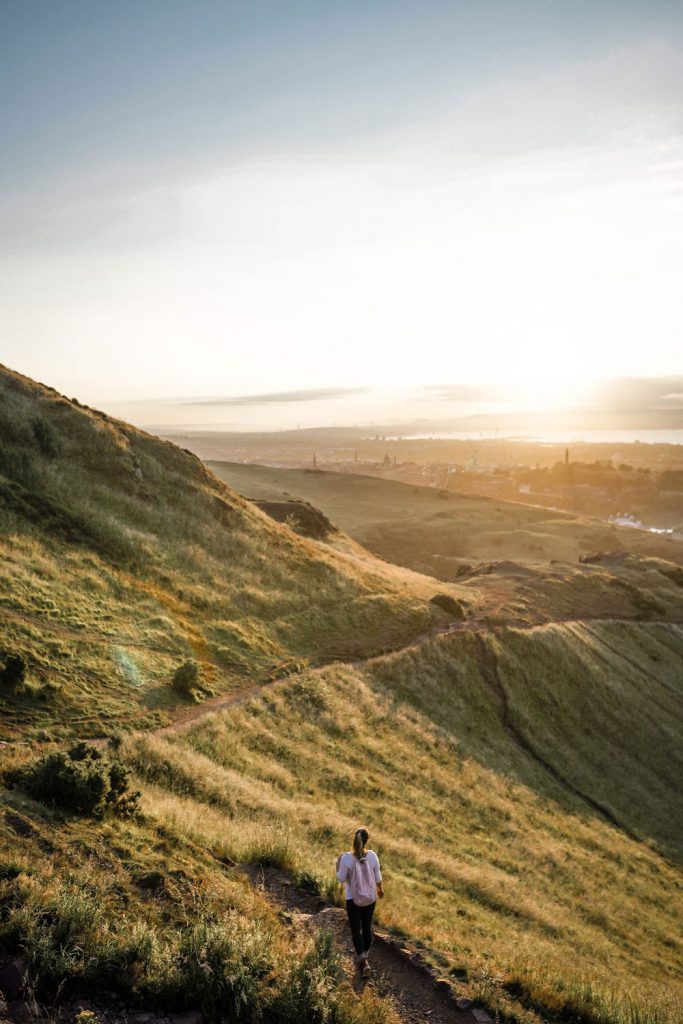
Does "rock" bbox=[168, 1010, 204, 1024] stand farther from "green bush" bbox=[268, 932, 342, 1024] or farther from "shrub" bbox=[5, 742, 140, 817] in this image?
"shrub" bbox=[5, 742, 140, 817]

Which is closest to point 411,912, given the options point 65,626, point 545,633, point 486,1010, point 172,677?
point 486,1010

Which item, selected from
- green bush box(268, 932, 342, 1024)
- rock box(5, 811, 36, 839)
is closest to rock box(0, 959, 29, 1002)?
rock box(5, 811, 36, 839)

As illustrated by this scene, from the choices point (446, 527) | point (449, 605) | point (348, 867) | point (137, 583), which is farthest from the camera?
point (446, 527)

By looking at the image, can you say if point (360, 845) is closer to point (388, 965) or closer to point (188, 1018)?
Answer: point (388, 965)

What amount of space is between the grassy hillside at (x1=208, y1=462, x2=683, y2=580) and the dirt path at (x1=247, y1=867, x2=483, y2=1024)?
228ft

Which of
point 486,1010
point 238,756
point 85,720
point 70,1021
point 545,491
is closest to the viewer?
point 70,1021

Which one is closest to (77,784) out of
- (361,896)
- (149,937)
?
(149,937)

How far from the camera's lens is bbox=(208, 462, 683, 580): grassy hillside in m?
91.5

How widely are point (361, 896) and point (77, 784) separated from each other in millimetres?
5965

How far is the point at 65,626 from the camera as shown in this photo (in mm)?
22094

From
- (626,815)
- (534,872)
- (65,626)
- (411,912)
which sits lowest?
(626,815)

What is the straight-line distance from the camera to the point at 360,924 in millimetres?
10461

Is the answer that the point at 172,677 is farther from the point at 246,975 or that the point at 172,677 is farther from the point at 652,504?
the point at 652,504

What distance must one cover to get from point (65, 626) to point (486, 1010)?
18.0 metres
